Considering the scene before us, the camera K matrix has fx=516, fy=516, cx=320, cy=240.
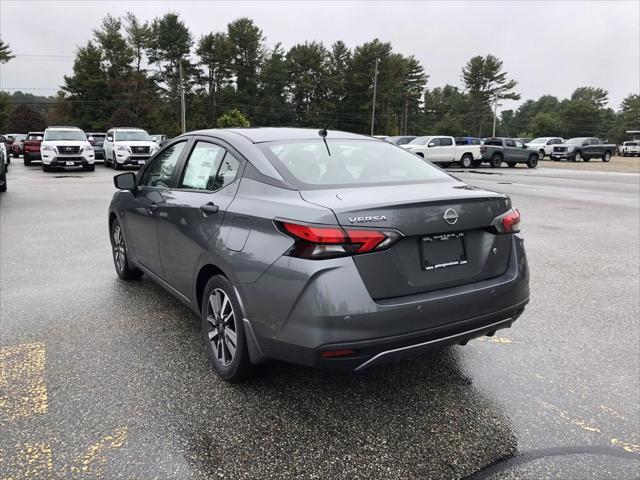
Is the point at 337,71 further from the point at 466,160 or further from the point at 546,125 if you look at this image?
the point at 546,125

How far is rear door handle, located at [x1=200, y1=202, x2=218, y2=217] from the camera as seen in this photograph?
328 centimetres

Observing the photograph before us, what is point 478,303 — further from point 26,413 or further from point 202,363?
point 26,413

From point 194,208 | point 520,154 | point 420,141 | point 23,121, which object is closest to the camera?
point 194,208

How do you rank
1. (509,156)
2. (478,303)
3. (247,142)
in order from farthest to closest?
(509,156), (247,142), (478,303)

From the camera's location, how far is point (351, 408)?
3010mm

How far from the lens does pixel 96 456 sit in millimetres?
2527

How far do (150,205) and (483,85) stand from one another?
322ft

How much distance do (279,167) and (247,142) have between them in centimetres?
45

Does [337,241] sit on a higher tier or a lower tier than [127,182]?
lower

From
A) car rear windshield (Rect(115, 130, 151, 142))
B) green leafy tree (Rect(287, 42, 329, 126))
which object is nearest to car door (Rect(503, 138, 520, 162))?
car rear windshield (Rect(115, 130, 151, 142))

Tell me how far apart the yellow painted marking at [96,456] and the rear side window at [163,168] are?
2.07 metres

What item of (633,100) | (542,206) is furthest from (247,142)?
(633,100)

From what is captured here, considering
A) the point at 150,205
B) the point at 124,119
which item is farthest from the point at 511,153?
the point at 124,119

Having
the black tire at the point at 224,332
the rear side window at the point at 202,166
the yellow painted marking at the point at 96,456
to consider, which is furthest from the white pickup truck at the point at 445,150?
the yellow painted marking at the point at 96,456
